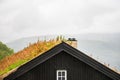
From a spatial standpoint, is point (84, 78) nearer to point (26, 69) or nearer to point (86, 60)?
point (86, 60)

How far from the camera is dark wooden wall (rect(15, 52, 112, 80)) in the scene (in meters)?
33.0

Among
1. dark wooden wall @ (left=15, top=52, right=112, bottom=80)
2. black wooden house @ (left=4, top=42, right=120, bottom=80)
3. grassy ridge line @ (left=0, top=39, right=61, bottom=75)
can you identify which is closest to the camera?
black wooden house @ (left=4, top=42, right=120, bottom=80)

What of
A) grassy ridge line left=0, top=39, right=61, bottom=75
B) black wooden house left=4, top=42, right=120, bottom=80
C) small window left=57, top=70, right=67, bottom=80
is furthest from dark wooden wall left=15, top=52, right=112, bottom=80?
grassy ridge line left=0, top=39, right=61, bottom=75

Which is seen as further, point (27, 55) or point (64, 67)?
point (27, 55)

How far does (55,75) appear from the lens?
33219mm

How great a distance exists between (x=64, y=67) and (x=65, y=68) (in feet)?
0.32

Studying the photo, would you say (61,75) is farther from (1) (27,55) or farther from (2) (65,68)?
(1) (27,55)

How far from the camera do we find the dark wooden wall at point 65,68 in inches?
1299

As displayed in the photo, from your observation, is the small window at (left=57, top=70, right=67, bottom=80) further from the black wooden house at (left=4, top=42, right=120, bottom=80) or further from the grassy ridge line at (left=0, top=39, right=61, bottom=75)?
the grassy ridge line at (left=0, top=39, right=61, bottom=75)

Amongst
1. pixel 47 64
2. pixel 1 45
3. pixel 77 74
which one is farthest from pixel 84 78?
pixel 1 45

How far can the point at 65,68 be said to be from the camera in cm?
3341

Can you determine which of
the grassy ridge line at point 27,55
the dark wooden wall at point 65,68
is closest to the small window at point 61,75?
the dark wooden wall at point 65,68

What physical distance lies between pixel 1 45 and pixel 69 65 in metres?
62.7

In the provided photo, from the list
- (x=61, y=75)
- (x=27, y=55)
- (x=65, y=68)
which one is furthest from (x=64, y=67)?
(x=27, y=55)
